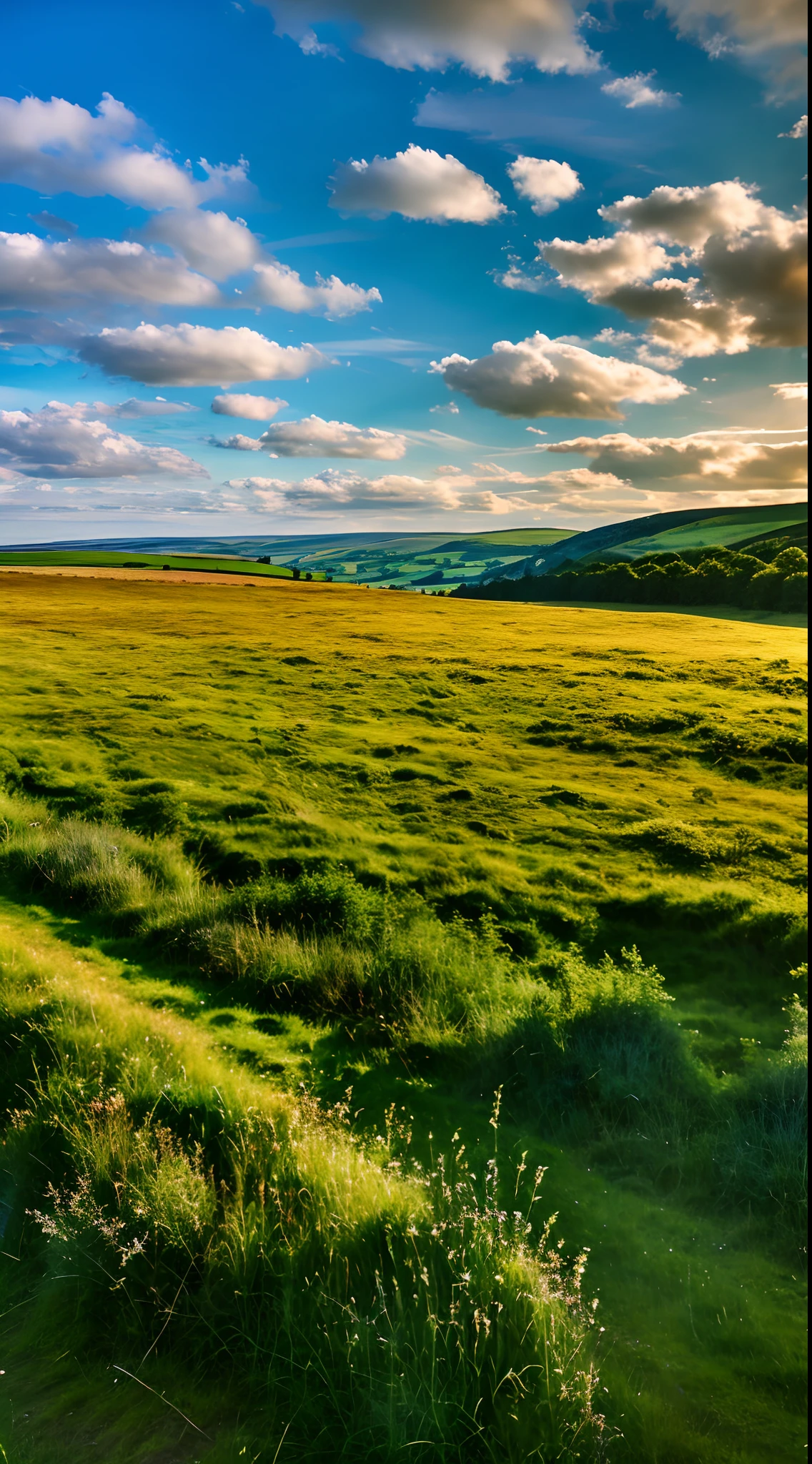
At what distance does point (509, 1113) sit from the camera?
8539mm

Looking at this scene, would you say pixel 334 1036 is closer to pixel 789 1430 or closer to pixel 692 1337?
pixel 692 1337

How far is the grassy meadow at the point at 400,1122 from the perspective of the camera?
5.01 meters

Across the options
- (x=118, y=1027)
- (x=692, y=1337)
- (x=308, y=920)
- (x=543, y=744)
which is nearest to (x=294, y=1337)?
(x=692, y=1337)

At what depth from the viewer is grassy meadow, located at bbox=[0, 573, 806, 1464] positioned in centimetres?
501

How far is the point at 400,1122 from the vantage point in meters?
8.29

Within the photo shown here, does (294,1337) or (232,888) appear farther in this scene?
(232,888)

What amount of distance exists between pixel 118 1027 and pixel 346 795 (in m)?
14.2

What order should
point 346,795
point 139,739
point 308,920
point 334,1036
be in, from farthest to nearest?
point 139,739
point 346,795
point 308,920
point 334,1036

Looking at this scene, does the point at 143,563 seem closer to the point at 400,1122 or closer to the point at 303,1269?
the point at 400,1122

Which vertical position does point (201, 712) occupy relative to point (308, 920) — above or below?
above

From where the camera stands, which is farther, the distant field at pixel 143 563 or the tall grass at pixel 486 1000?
the distant field at pixel 143 563

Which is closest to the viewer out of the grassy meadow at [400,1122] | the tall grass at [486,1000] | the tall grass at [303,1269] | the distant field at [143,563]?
the tall grass at [303,1269]

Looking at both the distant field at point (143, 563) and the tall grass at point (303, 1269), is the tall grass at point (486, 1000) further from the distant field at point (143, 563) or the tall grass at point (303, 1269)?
the distant field at point (143, 563)

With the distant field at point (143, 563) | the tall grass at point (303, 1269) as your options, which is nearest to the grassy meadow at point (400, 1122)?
the tall grass at point (303, 1269)
